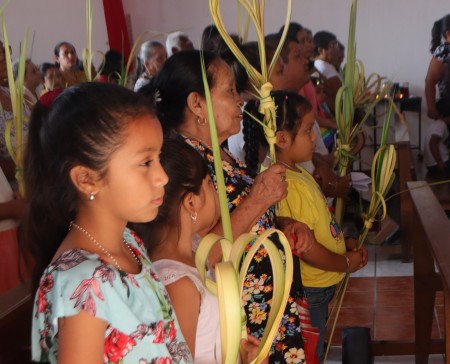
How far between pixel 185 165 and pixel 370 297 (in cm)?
263

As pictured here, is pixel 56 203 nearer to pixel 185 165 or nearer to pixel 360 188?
pixel 185 165

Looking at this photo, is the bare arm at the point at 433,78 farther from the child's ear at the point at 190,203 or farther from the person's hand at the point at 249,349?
the person's hand at the point at 249,349

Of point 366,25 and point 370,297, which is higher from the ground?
point 366,25

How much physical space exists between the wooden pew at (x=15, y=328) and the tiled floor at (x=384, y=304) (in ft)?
5.91

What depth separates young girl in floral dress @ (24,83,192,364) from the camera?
112cm

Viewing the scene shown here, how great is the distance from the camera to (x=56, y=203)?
1251 millimetres

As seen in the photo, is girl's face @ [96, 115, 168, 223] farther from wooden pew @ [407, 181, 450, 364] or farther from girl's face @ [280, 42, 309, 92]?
girl's face @ [280, 42, 309, 92]

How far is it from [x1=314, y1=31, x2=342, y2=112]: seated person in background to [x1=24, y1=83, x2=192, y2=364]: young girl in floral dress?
427 cm

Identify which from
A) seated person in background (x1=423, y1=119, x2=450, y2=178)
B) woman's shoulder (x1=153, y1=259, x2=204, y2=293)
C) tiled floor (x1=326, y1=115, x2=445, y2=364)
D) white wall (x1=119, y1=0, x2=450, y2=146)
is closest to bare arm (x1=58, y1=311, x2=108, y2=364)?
woman's shoulder (x1=153, y1=259, x2=204, y2=293)

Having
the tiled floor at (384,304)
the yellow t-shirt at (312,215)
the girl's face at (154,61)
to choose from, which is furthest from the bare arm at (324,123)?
the yellow t-shirt at (312,215)

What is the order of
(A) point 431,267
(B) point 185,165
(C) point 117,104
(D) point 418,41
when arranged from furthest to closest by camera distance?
(D) point 418,41 < (A) point 431,267 < (B) point 185,165 < (C) point 117,104

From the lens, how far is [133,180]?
→ 1.20 m

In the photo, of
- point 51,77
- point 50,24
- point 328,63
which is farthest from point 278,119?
point 50,24

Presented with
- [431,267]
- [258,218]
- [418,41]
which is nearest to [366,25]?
[418,41]
